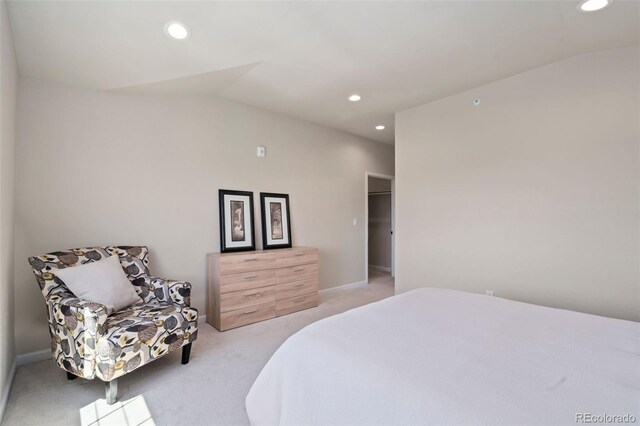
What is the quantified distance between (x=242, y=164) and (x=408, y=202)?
2180 mm

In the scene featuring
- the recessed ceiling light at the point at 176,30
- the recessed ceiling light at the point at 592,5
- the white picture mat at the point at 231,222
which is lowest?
the white picture mat at the point at 231,222

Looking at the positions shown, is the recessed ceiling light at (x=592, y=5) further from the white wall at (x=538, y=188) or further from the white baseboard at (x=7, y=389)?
the white baseboard at (x=7, y=389)

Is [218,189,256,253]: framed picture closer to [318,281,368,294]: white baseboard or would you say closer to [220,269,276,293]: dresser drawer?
[220,269,276,293]: dresser drawer

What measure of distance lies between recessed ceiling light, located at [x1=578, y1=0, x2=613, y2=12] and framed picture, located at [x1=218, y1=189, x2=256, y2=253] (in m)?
3.37

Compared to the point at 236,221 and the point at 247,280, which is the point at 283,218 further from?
the point at 247,280

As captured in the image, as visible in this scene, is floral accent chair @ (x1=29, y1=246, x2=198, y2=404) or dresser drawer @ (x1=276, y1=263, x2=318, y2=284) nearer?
floral accent chair @ (x1=29, y1=246, x2=198, y2=404)

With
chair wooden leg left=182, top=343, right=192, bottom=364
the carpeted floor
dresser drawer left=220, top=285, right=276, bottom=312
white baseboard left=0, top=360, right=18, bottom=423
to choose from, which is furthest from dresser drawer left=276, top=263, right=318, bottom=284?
white baseboard left=0, top=360, right=18, bottom=423

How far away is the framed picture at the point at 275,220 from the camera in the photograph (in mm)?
3854

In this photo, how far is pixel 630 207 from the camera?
236cm

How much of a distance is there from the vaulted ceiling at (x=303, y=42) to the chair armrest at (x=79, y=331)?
6.07 ft

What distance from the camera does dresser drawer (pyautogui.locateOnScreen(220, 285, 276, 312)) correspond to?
3094 mm

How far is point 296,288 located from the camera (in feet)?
12.2

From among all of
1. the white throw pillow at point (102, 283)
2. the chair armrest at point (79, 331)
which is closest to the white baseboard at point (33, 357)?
the chair armrest at point (79, 331)

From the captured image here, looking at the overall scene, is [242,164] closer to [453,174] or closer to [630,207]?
[453,174]
